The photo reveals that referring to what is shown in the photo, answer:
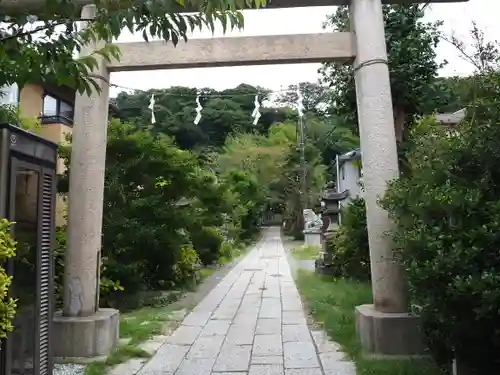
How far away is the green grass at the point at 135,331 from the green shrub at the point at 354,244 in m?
3.42

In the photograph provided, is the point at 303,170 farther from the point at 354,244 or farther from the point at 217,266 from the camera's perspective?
the point at 354,244

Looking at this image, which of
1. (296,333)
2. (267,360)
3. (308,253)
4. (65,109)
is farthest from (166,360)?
(308,253)

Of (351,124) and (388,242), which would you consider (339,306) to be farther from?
(351,124)

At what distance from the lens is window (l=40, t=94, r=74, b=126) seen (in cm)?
1234

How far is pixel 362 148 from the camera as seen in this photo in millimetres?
5168

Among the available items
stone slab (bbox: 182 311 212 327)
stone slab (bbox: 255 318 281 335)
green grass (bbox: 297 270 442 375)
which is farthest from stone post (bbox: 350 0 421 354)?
stone slab (bbox: 182 311 212 327)

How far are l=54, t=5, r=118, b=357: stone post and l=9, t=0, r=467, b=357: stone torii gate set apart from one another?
1cm

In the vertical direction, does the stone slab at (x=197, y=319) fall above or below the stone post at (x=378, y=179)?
below

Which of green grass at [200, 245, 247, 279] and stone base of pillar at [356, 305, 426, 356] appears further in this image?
green grass at [200, 245, 247, 279]

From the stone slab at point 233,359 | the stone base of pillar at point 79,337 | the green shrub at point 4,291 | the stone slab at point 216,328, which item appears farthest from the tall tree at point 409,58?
the green shrub at point 4,291

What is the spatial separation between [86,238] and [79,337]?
1.01 meters

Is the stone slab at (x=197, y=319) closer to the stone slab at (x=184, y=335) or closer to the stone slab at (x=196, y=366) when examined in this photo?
the stone slab at (x=184, y=335)

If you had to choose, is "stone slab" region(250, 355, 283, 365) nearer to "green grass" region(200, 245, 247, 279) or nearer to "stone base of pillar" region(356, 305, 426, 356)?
"stone base of pillar" region(356, 305, 426, 356)

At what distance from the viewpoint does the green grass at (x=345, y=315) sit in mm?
4207
